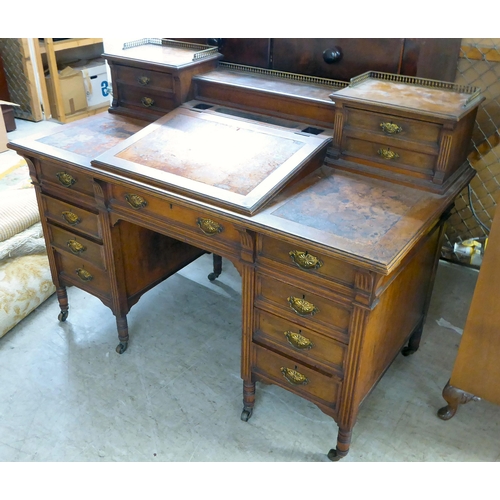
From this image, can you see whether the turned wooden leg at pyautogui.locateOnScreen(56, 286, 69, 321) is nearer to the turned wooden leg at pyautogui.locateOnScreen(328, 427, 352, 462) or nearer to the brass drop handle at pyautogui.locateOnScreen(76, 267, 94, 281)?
the brass drop handle at pyautogui.locateOnScreen(76, 267, 94, 281)

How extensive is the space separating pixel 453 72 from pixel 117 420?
186cm

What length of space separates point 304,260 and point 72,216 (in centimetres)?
101

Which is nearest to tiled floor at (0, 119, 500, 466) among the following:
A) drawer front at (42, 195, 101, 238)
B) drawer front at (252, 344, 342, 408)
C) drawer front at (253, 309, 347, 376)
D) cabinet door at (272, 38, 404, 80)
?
drawer front at (252, 344, 342, 408)

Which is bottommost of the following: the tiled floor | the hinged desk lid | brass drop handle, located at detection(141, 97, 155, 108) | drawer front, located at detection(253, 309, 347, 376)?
the tiled floor

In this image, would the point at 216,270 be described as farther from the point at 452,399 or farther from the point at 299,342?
the point at 452,399

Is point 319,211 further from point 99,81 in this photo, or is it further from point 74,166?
point 99,81

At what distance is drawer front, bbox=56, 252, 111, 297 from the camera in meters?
2.12

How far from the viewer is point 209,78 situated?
2.04 meters

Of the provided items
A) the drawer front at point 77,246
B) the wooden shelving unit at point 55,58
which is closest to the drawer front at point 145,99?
the drawer front at point 77,246

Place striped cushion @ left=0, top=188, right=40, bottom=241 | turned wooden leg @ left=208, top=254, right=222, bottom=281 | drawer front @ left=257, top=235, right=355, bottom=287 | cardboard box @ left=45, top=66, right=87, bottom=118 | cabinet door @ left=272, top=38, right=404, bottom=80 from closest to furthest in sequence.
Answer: drawer front @ left=257, top=235, right=355, bottom=287
cabinet door @ left=272, top=38, right=404, bottom=80
striped cushion @ left=0, top=188, right=40, bottom=241
turned wooden leg @ left=208, top=254, right=222, bottom=281
cardboard box @ left=45, top=66, right=87, bottom=118

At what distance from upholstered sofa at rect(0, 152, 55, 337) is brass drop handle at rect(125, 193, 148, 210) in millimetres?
882

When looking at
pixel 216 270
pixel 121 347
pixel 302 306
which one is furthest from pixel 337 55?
pixel 121 347

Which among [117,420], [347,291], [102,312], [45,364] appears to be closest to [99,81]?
[102,312]

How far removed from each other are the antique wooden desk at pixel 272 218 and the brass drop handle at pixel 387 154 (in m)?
0.03
